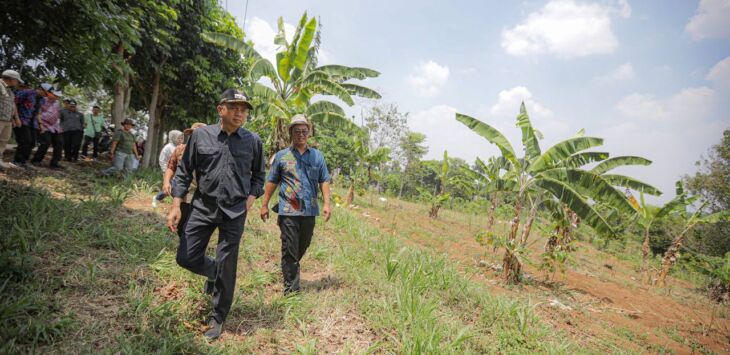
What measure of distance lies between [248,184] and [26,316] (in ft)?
6.07

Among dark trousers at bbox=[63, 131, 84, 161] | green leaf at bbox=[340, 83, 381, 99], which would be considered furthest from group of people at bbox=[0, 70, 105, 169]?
green leaf at bbox=[340, 83, 381, 99]

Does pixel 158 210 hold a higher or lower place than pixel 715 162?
lower

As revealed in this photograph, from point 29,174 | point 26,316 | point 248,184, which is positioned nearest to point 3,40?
point 29,174

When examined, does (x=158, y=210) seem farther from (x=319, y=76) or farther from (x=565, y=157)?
(x=565, y=157)

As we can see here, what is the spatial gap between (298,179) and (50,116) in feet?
22.5

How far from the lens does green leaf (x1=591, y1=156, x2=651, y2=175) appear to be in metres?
6.48

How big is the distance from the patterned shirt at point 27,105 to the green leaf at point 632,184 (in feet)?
38.2

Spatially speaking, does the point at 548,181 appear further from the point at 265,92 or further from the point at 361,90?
the point at 265,92

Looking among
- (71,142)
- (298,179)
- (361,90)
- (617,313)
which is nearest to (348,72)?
(361,90)

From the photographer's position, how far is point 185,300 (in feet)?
10.0

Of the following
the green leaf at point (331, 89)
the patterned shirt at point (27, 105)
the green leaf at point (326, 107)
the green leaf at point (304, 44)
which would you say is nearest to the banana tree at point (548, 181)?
the green leaf at point (331, 89)

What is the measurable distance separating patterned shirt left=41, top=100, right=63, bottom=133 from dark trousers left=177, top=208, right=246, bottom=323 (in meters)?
6.61

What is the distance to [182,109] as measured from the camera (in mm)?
10734

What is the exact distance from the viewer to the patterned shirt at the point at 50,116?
656 centimetres
